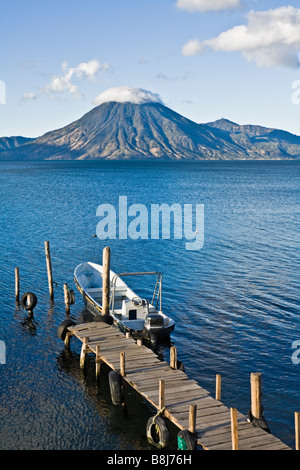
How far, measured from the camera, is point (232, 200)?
4296 inches

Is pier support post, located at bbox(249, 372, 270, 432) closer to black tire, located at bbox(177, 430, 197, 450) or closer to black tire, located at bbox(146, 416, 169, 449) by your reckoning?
black tire, located at bbox(177, 430, 197, 450)

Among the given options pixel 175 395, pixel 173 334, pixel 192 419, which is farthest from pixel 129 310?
pixel 192 419

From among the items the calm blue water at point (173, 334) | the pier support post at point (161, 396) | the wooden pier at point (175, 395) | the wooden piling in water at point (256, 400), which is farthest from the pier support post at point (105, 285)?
the wooden piling in water at point (256, 400)

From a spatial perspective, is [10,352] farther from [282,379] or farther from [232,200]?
[232,200]

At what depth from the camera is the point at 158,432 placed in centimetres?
2009

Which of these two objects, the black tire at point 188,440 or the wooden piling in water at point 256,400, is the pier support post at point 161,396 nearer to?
the black tire at point 188,440

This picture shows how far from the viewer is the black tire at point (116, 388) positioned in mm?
22750

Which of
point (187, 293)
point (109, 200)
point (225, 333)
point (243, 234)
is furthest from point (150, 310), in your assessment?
point (109, 200)

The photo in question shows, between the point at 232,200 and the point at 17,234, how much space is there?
58363 millimetres

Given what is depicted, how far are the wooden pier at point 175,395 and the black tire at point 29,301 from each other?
5.96 metres

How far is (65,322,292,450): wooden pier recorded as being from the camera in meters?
17.9

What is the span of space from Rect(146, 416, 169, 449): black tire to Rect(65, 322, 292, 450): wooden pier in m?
0.40

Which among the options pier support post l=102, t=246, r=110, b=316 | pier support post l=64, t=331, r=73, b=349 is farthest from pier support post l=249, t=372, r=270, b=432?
pier support post l=102, t=246, r=110, b=316

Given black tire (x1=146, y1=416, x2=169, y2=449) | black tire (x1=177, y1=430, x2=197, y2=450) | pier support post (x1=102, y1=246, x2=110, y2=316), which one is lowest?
black tire (x1=146, y1=416, x2=169, y2=449)
